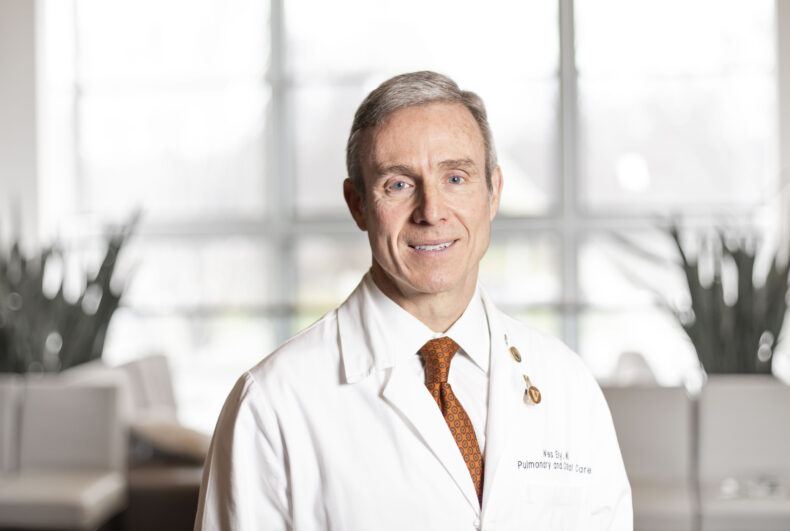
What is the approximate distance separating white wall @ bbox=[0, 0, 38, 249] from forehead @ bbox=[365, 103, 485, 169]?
5.63 metres

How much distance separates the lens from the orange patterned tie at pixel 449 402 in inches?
55.9

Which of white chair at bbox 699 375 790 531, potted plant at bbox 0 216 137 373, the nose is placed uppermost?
the nose

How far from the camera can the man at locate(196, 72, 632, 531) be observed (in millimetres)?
1358

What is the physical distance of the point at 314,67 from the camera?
657cm

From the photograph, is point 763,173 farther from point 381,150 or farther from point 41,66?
point 381,150

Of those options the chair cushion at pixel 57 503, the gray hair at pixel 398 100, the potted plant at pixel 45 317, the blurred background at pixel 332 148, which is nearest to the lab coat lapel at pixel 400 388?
the gray hair at pixel 398 100

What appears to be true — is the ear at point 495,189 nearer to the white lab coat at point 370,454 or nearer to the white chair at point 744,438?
the white lab coat at point 370,454

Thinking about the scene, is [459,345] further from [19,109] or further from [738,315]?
[19,109]

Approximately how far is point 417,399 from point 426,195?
31cm

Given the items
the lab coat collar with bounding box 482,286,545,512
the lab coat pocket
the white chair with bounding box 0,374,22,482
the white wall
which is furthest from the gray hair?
the white wall

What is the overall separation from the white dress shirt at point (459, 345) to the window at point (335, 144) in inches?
192

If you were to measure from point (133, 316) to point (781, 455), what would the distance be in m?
4.88

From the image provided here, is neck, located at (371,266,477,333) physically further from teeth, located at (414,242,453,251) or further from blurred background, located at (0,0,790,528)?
blurred background, located at (0,0,790,528)

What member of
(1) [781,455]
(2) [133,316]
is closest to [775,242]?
(1) [781,455]
